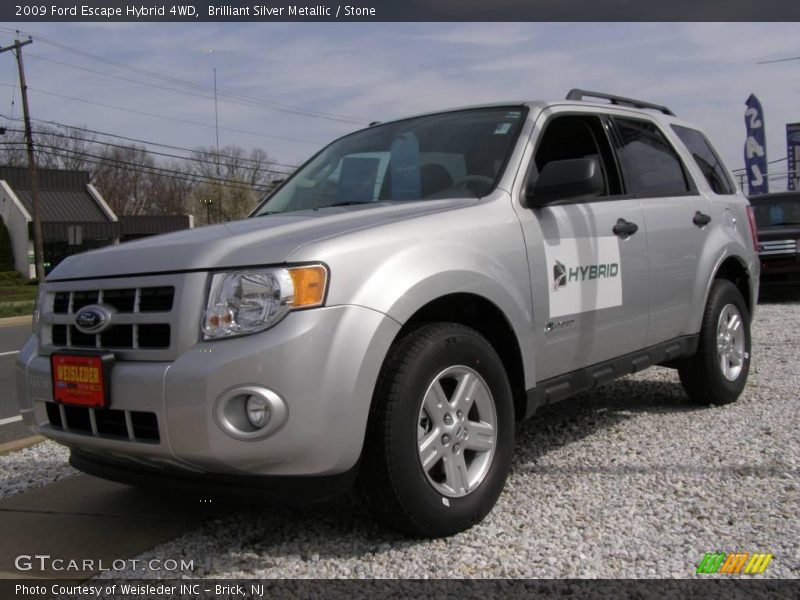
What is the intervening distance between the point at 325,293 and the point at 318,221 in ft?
2.00

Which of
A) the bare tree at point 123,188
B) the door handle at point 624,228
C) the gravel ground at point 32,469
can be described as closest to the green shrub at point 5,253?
the bare tree at point 123,188

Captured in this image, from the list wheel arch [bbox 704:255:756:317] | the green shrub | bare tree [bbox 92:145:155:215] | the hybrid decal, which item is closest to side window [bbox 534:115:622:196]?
the hybrid decal

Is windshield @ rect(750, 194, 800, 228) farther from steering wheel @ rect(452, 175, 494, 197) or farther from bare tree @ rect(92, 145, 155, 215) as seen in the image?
bare tree @ rect(92, 145, 155, 215)

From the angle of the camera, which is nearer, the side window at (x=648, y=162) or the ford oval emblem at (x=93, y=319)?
the ford oval emblem at (x=93, y=319)

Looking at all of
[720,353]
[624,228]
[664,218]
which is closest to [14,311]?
[720,353]

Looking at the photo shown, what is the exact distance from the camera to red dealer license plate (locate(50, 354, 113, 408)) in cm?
281

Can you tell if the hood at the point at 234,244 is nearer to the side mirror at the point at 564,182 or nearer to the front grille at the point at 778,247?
the side mirror at the point at 564,182

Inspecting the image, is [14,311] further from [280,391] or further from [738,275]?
[280,391]

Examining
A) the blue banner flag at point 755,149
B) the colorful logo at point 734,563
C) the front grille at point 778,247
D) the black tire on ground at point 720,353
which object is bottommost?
the colorful logo at point 734,563

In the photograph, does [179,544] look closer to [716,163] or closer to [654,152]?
[654,152]

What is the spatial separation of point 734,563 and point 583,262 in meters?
1.59

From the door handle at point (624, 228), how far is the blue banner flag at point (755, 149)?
31.9 m

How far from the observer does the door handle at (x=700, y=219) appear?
4848mm

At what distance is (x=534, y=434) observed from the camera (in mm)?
4652
